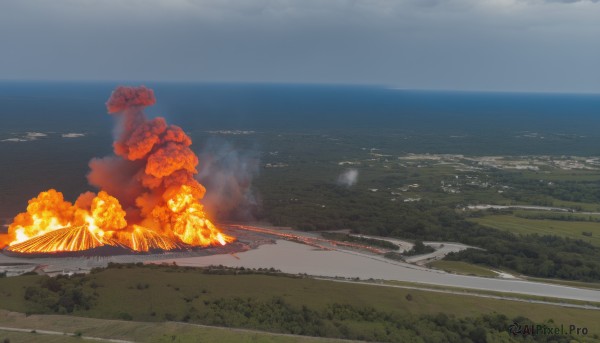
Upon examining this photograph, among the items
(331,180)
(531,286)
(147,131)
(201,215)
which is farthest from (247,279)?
(331,180)

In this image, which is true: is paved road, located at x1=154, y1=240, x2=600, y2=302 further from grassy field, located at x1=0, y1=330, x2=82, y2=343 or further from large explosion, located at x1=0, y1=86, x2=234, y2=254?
grassy field, located at x1=0, y1=330, x2=82, y2=343

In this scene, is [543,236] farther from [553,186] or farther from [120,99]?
[120,99]

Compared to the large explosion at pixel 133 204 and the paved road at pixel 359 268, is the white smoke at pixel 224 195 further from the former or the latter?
the paved road at pixel 359 268

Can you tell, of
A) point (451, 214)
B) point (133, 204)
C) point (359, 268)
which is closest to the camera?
→ point (359, 268)

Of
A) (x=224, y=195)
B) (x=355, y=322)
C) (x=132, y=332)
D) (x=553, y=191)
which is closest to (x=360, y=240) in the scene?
(x=224, y=195)

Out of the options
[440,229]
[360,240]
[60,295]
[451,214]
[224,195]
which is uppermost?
[224,195]

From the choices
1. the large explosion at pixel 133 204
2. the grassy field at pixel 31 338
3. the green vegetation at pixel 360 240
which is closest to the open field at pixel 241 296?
the grassy field at pixel 31 338

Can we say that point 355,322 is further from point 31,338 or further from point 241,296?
point 31,338
